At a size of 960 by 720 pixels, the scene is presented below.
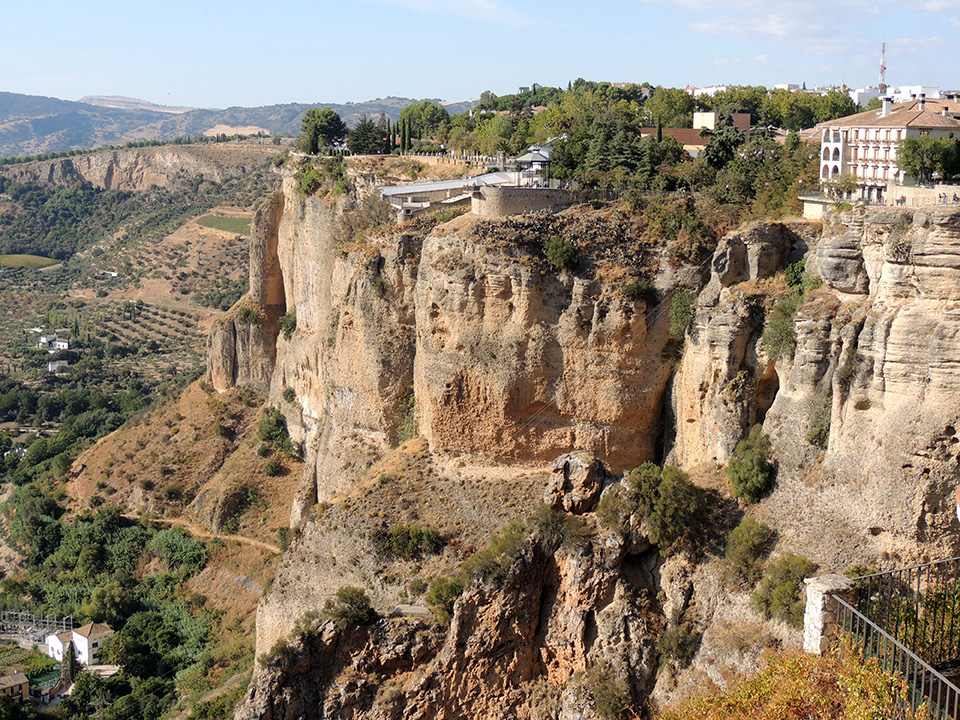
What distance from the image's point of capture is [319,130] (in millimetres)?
56250

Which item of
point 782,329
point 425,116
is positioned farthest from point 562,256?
point 425,116

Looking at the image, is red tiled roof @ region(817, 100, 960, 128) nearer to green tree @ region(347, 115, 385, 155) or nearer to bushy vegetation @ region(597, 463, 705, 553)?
bushy vegetation @ region(597, 463, 705, 553)

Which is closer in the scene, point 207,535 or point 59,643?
point 59,643

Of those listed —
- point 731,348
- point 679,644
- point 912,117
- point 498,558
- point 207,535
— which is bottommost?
point 207,535

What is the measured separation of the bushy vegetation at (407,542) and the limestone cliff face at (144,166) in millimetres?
90479

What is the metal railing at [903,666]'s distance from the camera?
14.0m

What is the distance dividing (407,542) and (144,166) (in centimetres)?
11393

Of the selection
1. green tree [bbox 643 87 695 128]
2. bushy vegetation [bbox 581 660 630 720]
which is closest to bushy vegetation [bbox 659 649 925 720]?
bushy vegetation [bbox 581 660 630 720]

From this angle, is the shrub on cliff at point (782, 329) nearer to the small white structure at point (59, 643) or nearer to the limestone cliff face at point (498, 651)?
the limestone cliff face at point (498, 651)

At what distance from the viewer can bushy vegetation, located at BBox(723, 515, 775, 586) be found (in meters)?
22.7

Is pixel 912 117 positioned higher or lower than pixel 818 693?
higher

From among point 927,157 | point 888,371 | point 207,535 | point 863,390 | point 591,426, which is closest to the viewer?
point 888,371

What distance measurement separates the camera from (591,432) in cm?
2955

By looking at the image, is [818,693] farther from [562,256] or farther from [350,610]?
[562,256]
